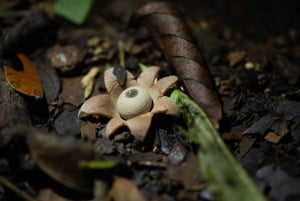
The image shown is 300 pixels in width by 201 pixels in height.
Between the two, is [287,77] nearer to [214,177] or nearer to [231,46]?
[231,46]

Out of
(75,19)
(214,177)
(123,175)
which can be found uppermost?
(75,19)

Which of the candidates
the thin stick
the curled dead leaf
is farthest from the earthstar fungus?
the thin stick

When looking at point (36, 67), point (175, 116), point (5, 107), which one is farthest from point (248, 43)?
point (5, 107)

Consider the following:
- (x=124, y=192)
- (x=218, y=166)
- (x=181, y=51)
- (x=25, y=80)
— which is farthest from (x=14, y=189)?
(x=181, y=51)

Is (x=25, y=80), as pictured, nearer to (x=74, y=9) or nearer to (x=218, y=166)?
(x=74, y=9)

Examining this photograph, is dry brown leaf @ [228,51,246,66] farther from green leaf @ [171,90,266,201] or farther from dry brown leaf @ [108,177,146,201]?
dry brown leaf @ [108,177,146,201]

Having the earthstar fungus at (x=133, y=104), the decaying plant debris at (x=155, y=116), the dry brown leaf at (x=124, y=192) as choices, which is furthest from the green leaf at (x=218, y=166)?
the dry brown leaf at (x=124, y=192)

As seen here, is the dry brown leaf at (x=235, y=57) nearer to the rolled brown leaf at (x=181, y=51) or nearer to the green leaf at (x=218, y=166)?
the rolled brown leaf at (x=181, y=51)
